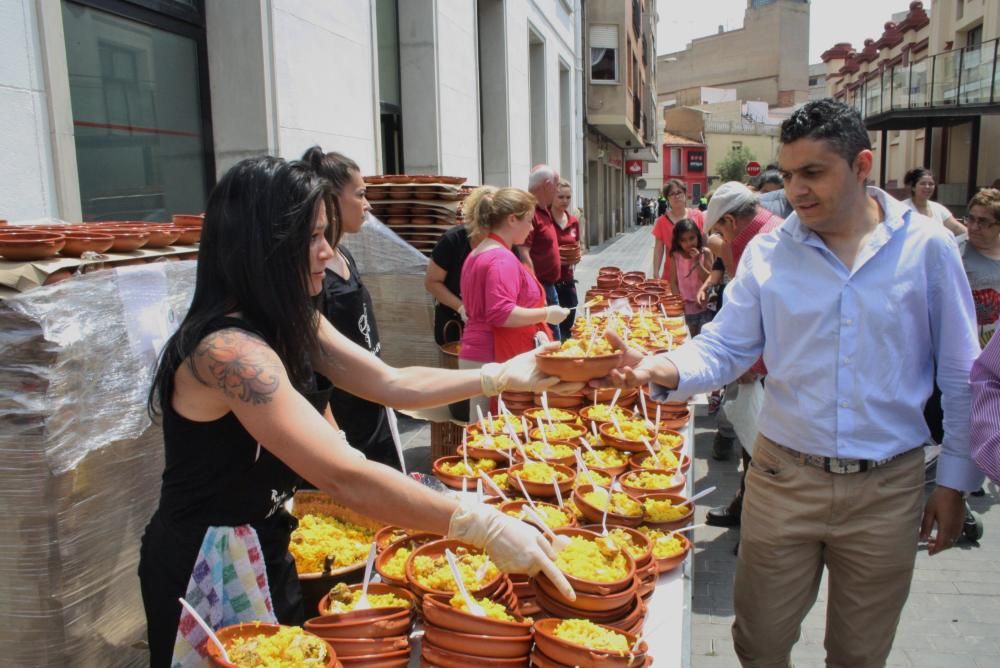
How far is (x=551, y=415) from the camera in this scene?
364cm

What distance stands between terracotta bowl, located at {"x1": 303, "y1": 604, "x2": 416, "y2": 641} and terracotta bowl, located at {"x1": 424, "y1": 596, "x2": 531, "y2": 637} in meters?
0.09

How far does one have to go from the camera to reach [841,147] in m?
2.28

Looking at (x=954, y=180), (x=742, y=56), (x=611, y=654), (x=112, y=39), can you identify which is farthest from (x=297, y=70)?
(x=742, y=56)

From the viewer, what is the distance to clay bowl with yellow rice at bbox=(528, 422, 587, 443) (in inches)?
A: 130

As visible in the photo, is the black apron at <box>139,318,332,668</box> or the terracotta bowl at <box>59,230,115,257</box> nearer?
the black apron at <box>139,318,332,668</box>

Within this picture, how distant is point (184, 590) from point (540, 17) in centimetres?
1595

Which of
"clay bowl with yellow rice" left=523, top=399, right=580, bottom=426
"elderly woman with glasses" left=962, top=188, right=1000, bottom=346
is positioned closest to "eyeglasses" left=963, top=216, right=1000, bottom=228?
"elderly woman with glasses" left=962, top=188, right=1000, bottom=346

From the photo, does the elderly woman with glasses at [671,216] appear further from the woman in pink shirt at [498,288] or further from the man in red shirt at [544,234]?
the woman in pink shirt at [498,288]

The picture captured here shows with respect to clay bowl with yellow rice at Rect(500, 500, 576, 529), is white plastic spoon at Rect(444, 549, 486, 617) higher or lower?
higher

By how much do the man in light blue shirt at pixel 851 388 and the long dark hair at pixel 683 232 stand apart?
513 centimetres

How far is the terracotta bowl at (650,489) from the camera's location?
2.72 m

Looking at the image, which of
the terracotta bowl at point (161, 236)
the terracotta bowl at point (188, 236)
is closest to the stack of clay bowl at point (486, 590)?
the terracotta bowl at point (161, 236)

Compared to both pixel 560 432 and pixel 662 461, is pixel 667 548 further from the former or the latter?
pixel 560 432

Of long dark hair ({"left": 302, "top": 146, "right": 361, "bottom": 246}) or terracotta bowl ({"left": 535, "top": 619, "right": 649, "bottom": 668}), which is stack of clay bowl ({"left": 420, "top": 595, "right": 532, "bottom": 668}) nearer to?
terracotta bowl ({"left": 535, "top": 619, "right": 649, "bottom": 668})
